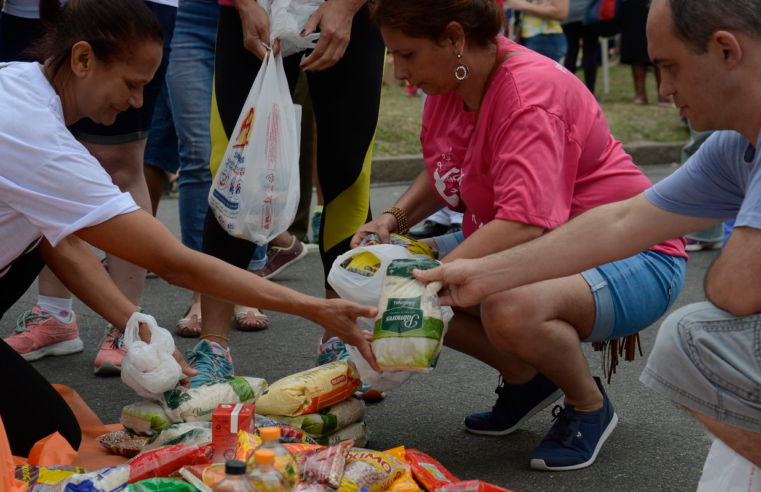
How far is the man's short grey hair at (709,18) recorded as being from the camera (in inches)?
72.4

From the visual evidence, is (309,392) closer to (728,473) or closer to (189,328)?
(728,473)

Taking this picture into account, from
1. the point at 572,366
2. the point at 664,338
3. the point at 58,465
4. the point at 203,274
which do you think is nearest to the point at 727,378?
the point at 664,338

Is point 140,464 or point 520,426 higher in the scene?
point 140,464

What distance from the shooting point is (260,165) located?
3078 millimetres

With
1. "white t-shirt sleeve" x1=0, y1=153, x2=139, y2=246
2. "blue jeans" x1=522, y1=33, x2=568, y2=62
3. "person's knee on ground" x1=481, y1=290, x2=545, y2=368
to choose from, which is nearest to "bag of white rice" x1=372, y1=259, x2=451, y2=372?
"person's knee on ground" x1=481, y1=290, x2=545, y2=368

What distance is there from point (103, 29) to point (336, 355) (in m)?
1.29

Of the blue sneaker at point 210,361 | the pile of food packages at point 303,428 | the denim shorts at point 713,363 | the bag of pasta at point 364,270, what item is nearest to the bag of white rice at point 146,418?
the pile of food packages at point 303,428

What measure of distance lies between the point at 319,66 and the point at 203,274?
973 millimetres

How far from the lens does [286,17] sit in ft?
10.3

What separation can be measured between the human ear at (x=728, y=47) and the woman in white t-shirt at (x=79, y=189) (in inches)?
43.2

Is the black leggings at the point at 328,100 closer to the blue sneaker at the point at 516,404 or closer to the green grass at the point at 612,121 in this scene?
the blue sneaker at the point at 516,404

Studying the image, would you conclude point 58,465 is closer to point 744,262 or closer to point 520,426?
point 520,426

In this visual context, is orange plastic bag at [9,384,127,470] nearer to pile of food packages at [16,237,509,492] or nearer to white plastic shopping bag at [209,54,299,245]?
pile of food packages at [16,237,509,492]

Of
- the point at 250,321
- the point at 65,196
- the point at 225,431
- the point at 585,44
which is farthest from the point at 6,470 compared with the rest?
the point at 585,44
